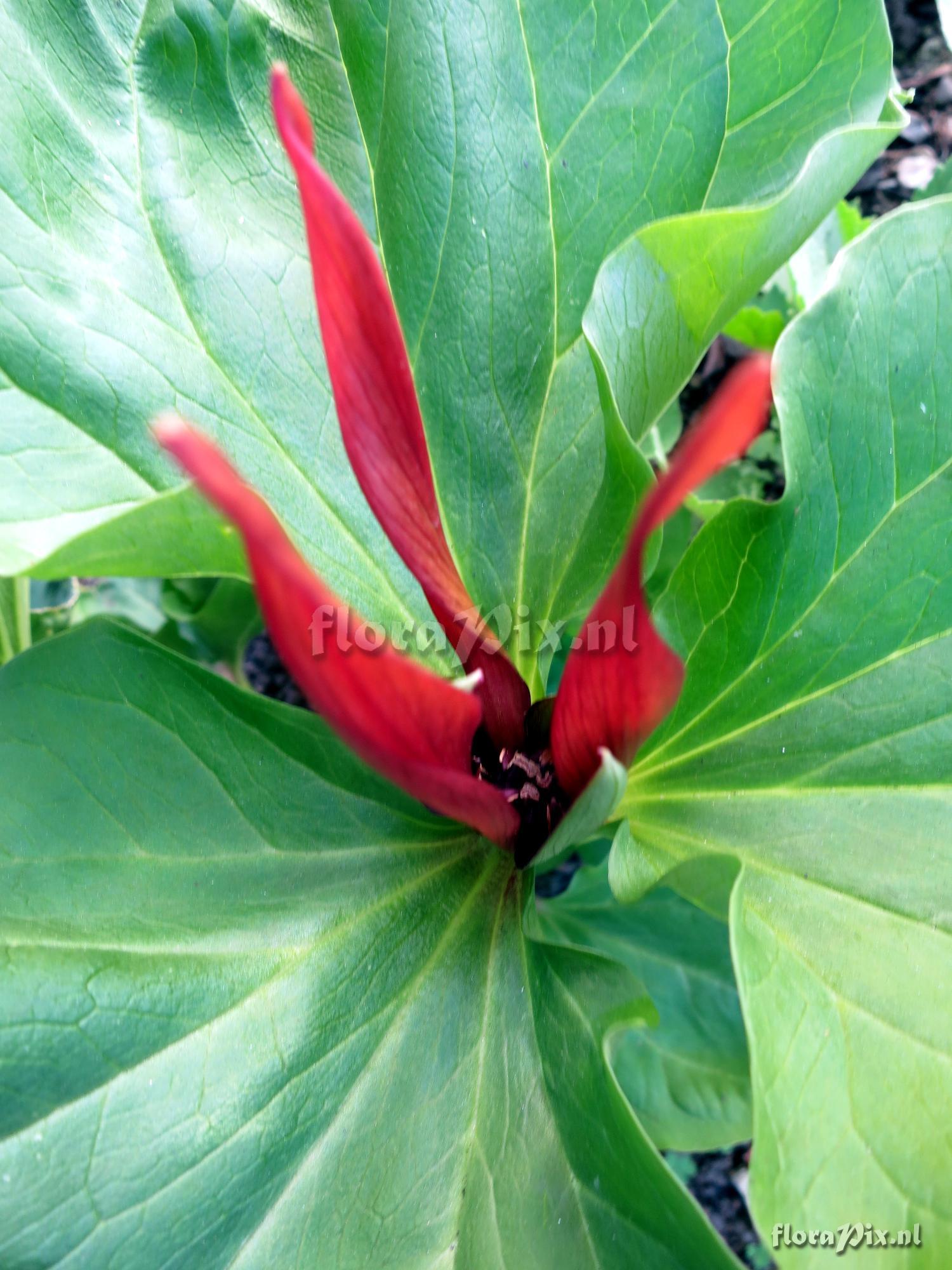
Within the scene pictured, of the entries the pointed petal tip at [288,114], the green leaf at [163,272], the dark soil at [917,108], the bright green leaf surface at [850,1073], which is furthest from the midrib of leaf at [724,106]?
the dark soil at [917,108]

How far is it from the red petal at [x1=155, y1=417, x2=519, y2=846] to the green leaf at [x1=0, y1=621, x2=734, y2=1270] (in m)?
0.23

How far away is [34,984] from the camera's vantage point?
534 mm

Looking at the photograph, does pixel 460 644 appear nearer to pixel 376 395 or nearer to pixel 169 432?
pixel 376 395

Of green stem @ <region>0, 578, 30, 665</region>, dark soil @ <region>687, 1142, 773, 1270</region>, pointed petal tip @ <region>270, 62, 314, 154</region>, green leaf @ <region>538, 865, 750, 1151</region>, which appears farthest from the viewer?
dark soil @ <region>687, 1142, 773, 1270</region>

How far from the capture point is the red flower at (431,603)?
30 centimetres

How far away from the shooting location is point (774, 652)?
24.3 inches

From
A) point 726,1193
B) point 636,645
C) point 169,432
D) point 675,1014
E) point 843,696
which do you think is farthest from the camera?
point 726,1193

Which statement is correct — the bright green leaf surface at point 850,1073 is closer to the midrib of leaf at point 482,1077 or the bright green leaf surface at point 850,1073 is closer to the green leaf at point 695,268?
the midrib of leaf at point 482,1077

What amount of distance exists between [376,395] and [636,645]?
0.19 meters

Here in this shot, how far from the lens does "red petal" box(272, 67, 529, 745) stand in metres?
0.40

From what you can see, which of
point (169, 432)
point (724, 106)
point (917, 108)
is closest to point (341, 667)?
point (169, 432)

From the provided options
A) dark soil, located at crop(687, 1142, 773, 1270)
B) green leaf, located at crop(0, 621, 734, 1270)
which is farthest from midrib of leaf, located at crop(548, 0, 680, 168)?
dark soil, located at crop(687, 1142, 773, 1270)

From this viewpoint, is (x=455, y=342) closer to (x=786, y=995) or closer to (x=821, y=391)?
(x=821, y=391)

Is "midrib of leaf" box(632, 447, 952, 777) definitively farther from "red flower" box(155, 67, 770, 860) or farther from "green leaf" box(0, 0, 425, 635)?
"green leaf" box(0, 0, 425, 635)
